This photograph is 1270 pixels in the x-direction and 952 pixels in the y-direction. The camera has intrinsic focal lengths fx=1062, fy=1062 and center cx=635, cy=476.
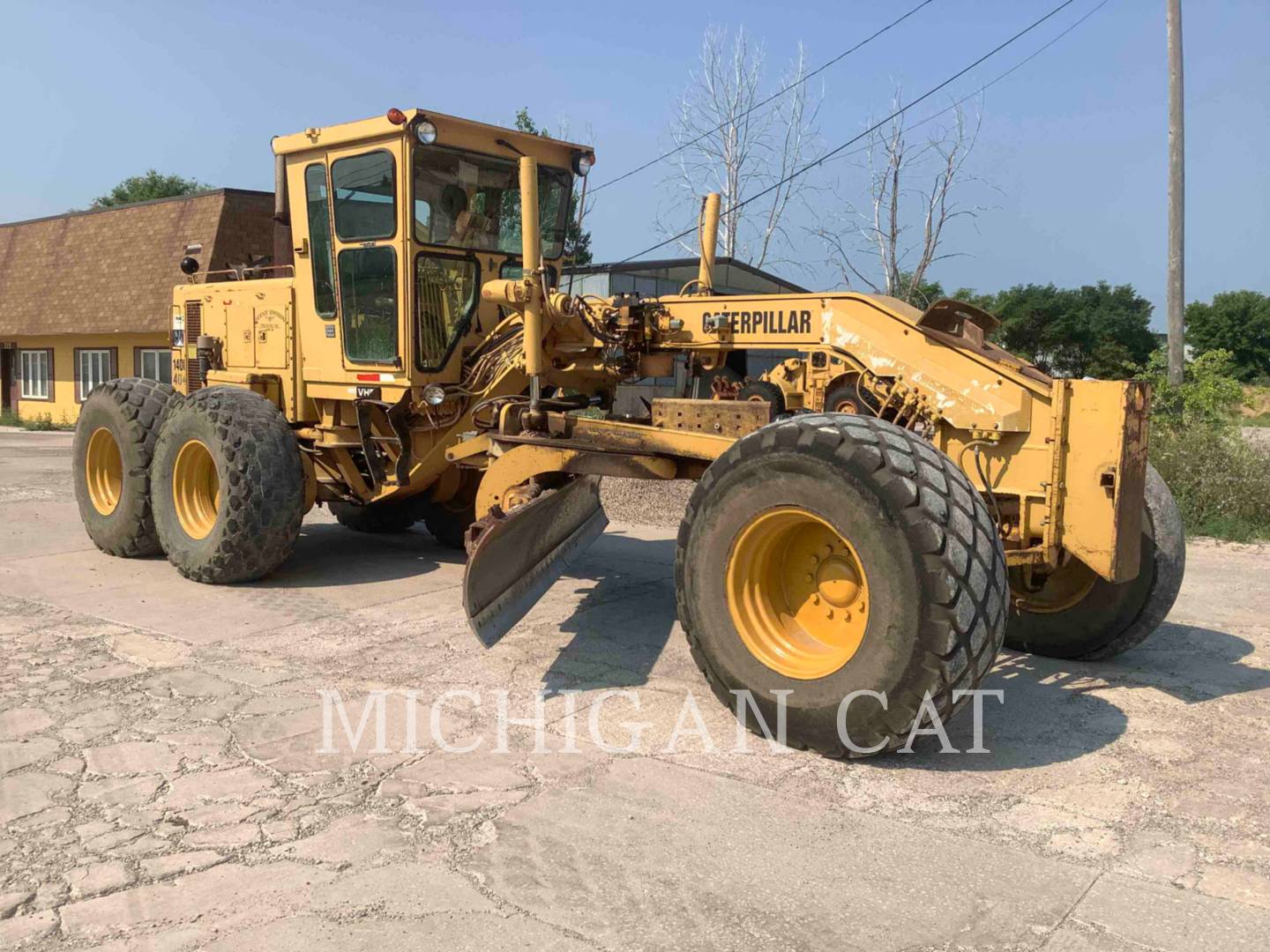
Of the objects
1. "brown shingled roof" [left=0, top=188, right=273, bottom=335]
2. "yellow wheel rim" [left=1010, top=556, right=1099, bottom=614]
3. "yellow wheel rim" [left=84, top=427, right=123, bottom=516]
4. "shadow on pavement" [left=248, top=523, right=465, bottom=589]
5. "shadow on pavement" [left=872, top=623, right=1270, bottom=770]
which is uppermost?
"brown shingled roof" [left=0, top=188, right=273, bottom=335]

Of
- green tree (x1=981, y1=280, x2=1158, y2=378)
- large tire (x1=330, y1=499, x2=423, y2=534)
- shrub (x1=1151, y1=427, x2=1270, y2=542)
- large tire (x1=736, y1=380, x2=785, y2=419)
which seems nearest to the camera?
large tire (x1=736, y1=380, x2=785, y2=419)

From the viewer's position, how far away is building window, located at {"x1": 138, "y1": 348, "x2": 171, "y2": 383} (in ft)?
75.7

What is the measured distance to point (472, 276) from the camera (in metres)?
7.41

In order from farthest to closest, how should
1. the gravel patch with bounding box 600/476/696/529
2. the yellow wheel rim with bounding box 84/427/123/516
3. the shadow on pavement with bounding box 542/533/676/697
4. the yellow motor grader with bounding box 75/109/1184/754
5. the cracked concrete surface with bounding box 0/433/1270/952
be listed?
the gravel patch with bounding box 600/476/696/529, the yellow wheel rim with bounding box 84/427/123/516, the shadow on pavement with bounding box 542/533/676/697, the yellow motor grader with bounding box 75/109/1184/754, the cracked concrete surface with bounding box 0/433/1270/952

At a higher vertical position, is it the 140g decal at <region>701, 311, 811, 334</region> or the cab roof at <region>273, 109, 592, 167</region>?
the cab roof at <region>273, 109, 592, 167</region>

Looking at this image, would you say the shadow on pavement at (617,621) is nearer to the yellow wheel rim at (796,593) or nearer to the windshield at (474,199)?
the yellow wheel rim at (796,593)

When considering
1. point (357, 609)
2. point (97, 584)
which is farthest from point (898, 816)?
point (97, 584)

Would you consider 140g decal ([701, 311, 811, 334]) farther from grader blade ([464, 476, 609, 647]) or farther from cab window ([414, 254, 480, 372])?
cab window ([414, 254, 480, 372])

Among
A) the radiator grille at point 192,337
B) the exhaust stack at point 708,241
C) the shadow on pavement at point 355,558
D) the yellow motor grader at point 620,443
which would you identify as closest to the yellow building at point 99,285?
the radiator grille at point 192,337

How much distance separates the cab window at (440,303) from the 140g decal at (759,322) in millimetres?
2116

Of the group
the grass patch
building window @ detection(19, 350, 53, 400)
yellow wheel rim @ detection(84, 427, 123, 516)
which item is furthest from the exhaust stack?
building window @ detection(19, 350, 53, 400)

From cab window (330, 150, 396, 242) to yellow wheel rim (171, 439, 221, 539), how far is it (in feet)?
6.28

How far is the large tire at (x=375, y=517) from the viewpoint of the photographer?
9406mm

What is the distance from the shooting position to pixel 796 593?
186 inches
